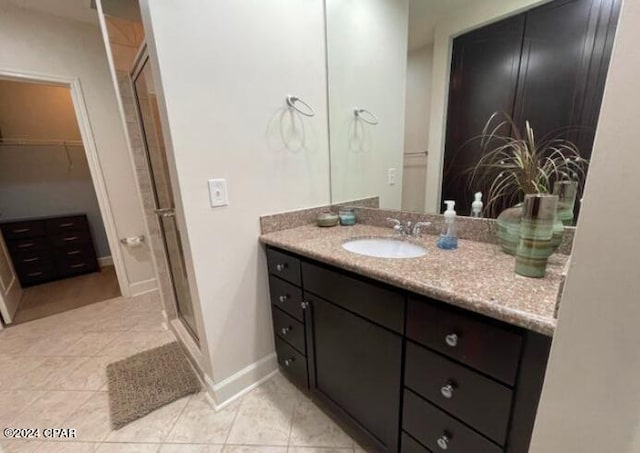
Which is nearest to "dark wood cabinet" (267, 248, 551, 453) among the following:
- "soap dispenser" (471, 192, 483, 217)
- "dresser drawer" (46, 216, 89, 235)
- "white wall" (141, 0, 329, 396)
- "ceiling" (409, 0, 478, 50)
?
"white wall" (141, 0, 329, 396)

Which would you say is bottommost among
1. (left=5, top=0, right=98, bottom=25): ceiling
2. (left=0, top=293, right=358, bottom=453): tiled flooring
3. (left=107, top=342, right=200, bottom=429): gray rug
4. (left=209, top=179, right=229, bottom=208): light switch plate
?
(left=0, top=293, right=358, bottom=453): tiled flooring

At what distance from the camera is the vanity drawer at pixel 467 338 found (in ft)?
2.05

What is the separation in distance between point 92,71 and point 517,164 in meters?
3.30

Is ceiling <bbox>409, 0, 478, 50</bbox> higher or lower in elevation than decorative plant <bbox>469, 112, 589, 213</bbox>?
higher

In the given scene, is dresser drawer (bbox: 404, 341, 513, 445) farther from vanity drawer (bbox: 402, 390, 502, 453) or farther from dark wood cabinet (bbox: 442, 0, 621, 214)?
dark wood cabinet (bbox: 442, 0, 621, 214)

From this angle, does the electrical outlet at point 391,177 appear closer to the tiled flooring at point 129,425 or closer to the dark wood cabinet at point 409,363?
the dark wood cabinet at point 409,363

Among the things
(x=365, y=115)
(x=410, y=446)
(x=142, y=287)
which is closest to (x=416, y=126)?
(x=365, y=115)

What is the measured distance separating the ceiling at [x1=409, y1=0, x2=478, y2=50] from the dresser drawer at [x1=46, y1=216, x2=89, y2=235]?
393cm

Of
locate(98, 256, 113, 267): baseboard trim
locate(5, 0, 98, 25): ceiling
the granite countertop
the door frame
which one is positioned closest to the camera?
the granite countertop

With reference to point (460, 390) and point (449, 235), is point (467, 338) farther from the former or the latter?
point (449, 235)

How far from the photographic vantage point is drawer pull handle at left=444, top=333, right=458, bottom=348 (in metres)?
0.71

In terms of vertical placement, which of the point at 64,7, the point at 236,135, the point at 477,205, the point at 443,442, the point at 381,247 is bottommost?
the point at 443,442

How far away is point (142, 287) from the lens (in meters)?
2.74

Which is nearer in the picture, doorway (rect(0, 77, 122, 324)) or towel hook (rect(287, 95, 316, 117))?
towel hook (rect(287, 95, 316, 117))
